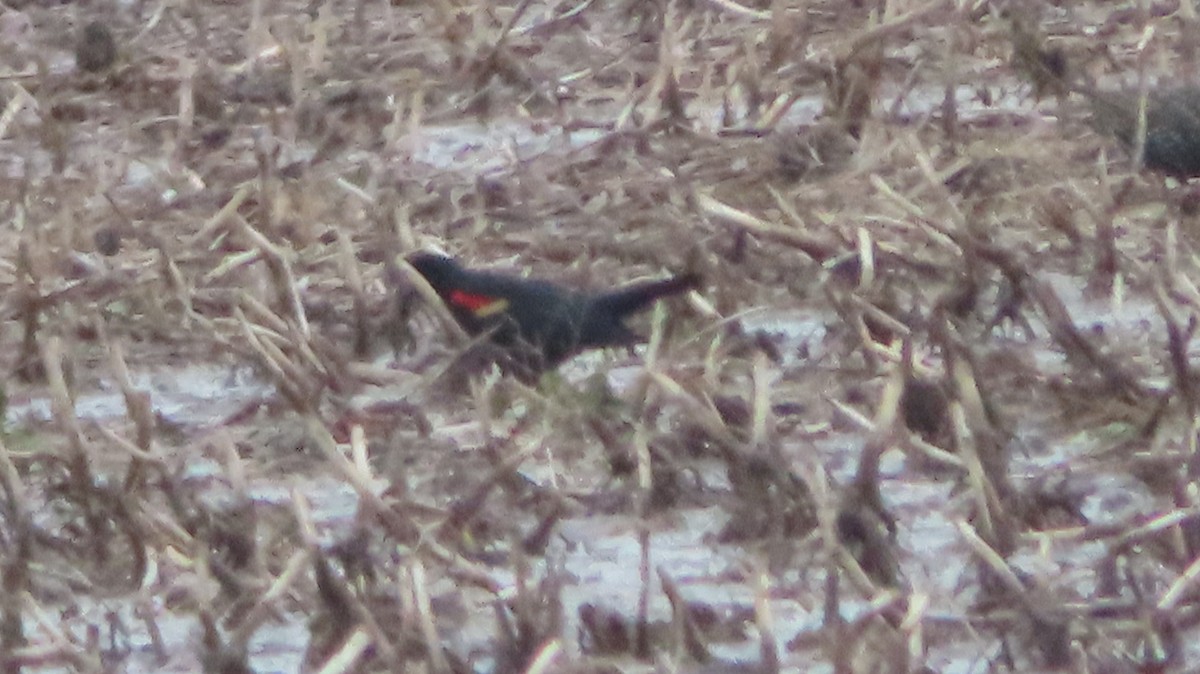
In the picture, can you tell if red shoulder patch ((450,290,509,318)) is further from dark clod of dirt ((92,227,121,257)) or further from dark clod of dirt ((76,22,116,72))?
dark clod of dirt ((76,22,116,72))

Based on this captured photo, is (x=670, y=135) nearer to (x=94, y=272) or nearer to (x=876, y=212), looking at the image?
(x=876, y=212)

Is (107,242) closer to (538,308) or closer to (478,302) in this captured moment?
(478,302)

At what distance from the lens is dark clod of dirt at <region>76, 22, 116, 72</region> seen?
229 inches

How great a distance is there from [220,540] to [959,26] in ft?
9.49

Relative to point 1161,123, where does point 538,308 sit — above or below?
above

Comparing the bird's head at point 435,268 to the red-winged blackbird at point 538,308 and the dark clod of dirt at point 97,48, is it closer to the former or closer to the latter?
the red-winged blackbird at point 538,308

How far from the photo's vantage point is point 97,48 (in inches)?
229

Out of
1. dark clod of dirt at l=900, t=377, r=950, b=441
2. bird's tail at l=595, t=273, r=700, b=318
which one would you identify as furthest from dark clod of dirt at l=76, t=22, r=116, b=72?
dark clod of dirt at l=900, t=377, r=950, b=441

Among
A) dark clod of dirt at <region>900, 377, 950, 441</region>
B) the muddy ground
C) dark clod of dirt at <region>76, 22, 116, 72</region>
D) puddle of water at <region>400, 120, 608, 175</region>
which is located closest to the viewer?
the muddy ground

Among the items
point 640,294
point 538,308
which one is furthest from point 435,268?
point 640,294

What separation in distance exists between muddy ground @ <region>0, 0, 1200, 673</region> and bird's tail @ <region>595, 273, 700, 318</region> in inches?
2.6

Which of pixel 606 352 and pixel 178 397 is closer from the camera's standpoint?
pixel 178 397

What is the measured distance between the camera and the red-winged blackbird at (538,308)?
3711mm

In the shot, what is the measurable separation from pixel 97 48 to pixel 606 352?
229 centimetres
